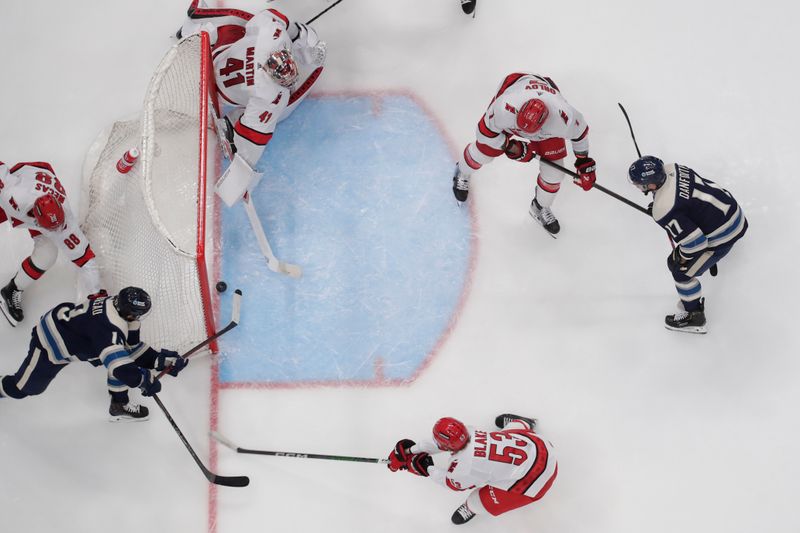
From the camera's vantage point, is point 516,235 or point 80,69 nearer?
point 516,235

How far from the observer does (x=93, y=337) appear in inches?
152

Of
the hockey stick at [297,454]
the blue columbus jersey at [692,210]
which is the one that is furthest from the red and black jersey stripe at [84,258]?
the blue columbus jersey at [692,210]

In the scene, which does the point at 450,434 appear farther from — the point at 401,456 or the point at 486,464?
the point at 401,456

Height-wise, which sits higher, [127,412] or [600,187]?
[600,187]

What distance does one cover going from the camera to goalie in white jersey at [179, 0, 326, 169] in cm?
424

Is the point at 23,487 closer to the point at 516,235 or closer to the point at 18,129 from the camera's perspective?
the point at 18,129

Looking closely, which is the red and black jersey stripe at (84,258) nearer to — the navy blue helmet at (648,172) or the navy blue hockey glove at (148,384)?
the navy blue hockey glove at (148,384)

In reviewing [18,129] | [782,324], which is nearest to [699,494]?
[782,324]

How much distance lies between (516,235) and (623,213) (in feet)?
2.15

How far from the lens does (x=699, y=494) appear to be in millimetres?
4273

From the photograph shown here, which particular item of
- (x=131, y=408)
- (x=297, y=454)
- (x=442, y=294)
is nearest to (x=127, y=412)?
(x=131, y=408)

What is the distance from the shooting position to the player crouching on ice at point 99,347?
3801mm

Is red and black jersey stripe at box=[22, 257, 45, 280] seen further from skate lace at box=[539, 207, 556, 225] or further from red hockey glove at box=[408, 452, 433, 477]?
skate lace at box=[539, 207, 556, 225]

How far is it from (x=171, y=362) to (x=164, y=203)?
940 mm
